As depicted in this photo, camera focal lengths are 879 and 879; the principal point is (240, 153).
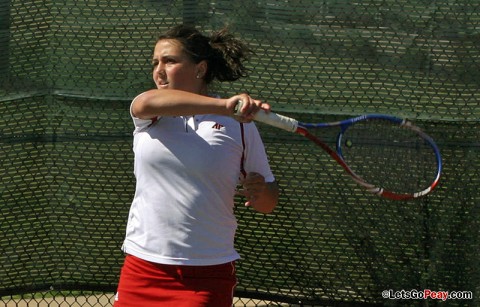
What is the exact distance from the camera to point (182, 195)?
10.3ft

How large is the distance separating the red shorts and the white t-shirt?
36mm

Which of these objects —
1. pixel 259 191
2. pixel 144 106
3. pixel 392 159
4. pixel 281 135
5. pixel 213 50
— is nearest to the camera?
pixel 144 106

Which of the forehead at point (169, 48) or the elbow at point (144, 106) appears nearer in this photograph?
the elbow at point (144, 106)

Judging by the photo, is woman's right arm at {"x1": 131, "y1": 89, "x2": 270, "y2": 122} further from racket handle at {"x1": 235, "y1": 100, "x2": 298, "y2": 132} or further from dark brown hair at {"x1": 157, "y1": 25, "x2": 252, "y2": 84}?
dark brown hair at {"x1": 157, "y1": 25, "x2": 252, "y2": 84}

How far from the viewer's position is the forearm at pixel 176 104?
9.80ft

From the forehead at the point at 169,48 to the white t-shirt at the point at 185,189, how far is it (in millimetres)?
279

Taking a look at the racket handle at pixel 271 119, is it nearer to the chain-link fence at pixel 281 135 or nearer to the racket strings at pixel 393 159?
the racket strings at pixel 393 159

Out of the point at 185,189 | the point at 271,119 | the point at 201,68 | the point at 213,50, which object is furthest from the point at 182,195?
the point at 213,50

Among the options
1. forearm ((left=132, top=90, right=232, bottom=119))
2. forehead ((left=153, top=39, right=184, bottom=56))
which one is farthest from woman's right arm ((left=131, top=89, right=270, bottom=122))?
forehead ((left=153, top=39, right=184, bottom=56))

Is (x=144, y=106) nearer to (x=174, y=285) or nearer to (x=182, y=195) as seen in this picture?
(x=182, y=195)

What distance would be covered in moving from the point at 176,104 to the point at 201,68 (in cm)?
40

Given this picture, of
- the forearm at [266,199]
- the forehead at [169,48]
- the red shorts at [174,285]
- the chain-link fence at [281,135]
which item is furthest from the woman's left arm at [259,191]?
the chain-link fence at [281,135]

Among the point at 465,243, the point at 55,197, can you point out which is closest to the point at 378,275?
the point at 465,243

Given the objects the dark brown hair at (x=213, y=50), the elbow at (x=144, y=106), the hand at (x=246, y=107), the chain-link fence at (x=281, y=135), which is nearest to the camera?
the hand at (x=246, y=107)
